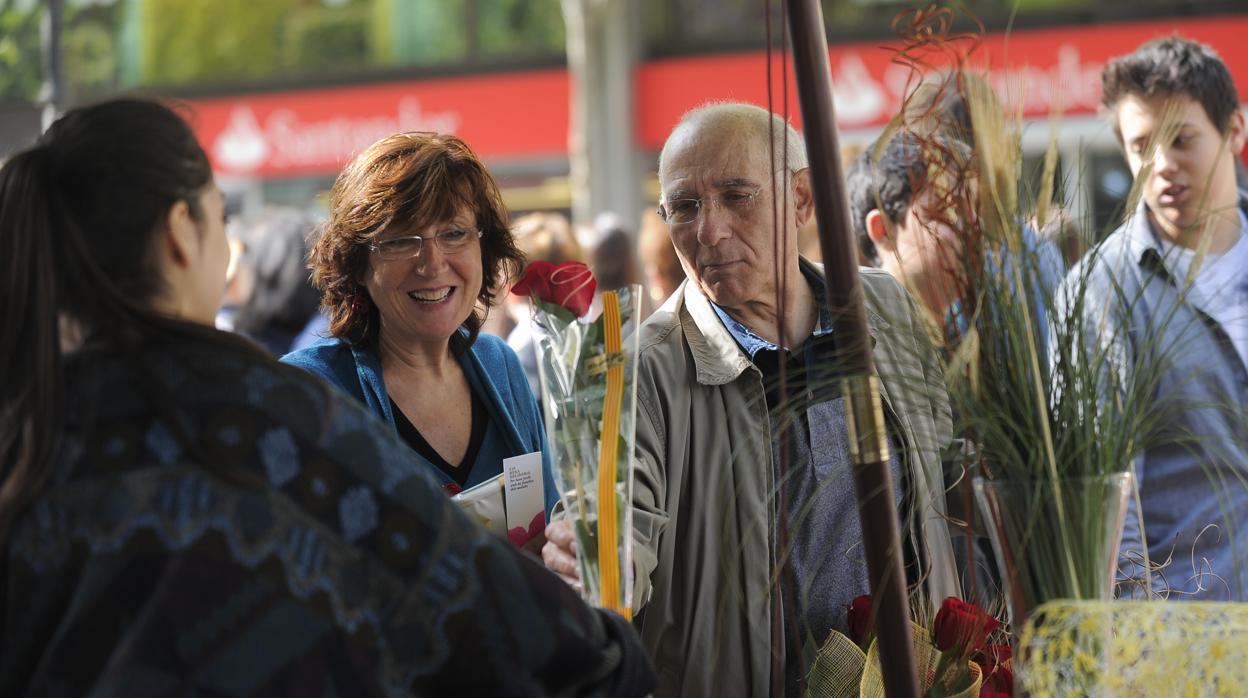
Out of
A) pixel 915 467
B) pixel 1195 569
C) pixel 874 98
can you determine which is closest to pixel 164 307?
pixel 915 467

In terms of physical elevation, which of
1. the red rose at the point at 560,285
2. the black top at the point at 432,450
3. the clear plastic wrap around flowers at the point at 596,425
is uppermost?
the red rose at the point at 560,285

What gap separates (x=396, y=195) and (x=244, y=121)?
11986mm

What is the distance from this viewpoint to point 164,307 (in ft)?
5.71

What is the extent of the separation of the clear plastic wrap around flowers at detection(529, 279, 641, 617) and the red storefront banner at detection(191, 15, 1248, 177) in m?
10.1

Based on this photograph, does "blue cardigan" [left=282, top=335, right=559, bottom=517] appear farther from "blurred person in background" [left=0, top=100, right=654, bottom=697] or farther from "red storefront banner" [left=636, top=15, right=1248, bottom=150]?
"red storefront banner" [left=636, top=15, right=1248, bottom=150]

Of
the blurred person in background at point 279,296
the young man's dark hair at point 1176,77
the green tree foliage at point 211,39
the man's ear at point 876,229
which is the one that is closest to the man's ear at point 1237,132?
the young man's dark hair at point 1176,77

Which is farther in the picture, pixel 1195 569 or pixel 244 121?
pixel 244 121

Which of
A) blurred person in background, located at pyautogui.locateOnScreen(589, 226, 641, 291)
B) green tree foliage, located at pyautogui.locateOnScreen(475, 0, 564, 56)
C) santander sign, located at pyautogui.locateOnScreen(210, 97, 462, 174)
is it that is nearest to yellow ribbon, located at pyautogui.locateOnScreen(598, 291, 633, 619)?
blurred person in background, located at pyautogui.locateOnScreen(589, 226, 641, 291)

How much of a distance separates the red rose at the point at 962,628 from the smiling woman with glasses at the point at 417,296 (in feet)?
3.06

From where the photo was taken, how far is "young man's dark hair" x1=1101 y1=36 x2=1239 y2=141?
3447 millimetres

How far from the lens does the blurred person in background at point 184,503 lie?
159cm

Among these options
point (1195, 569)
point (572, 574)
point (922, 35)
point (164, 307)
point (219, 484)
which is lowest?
point (1195, 569)

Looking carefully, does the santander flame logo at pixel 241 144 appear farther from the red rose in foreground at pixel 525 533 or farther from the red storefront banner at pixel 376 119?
the red rose in foreground at pixel 525 533

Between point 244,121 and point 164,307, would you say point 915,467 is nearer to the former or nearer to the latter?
point 164,307
